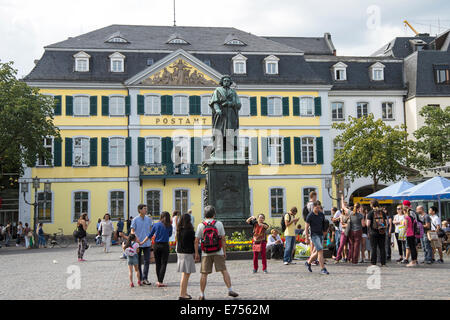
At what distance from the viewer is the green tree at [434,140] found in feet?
113

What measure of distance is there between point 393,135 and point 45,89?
841 inches

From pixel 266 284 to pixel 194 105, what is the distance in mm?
26777

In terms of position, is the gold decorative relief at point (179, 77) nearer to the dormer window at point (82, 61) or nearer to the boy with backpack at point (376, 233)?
the dormer window at point (82, 61)

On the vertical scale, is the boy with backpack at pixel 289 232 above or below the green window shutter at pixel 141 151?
below

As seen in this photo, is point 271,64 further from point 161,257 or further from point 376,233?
point 161,257

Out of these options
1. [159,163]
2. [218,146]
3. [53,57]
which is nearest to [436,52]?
[159,163]

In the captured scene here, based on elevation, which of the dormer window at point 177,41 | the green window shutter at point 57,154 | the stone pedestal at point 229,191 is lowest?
the stone pedestal at point 229,191

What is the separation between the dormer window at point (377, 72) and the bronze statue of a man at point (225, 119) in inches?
1055

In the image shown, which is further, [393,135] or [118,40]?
[118,40]

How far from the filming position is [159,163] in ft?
118

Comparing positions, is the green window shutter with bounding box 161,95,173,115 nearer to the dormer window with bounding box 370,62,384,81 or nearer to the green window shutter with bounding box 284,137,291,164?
the green window shutter with bounding box 284,137,291,164

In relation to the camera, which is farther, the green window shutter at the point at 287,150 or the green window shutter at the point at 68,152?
the green window shutter at the point at 287,150

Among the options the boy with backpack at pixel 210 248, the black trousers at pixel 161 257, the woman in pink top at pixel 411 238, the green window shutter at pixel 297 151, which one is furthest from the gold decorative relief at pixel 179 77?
the boy with backpack at pixel 210 248
